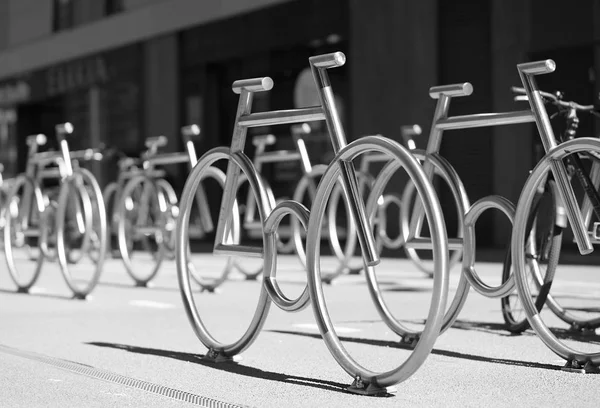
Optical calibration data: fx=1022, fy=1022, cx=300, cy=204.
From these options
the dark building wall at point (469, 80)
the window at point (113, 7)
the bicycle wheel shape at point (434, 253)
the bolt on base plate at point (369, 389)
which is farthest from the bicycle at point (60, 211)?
the window at point (113, 7)

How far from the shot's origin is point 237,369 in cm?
507

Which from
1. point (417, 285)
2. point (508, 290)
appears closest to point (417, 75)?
point (417, 285)

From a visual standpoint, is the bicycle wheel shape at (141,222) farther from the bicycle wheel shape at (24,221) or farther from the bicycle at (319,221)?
the bicycle at (319,221)

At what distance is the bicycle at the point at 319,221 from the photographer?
13.4 ft

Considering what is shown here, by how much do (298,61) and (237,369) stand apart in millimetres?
13108

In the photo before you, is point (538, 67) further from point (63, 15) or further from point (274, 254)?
point (63, 15)

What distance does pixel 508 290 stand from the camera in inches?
211

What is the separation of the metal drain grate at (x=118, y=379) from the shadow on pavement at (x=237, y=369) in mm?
489

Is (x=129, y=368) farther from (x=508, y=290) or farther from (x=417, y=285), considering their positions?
(x=417, y=285)

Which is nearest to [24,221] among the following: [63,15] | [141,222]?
[141,222]

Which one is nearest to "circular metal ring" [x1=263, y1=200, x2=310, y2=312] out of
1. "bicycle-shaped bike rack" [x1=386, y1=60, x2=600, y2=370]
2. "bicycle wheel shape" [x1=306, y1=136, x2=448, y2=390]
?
"bicycle wheel shape" [x1=306, y1=136, x2=448, y2=390]

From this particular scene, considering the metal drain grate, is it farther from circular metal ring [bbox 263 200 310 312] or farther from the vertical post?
the vertical post

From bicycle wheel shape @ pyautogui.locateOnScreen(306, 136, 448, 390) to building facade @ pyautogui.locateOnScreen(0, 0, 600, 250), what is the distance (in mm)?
8847

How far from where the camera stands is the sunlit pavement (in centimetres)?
431
